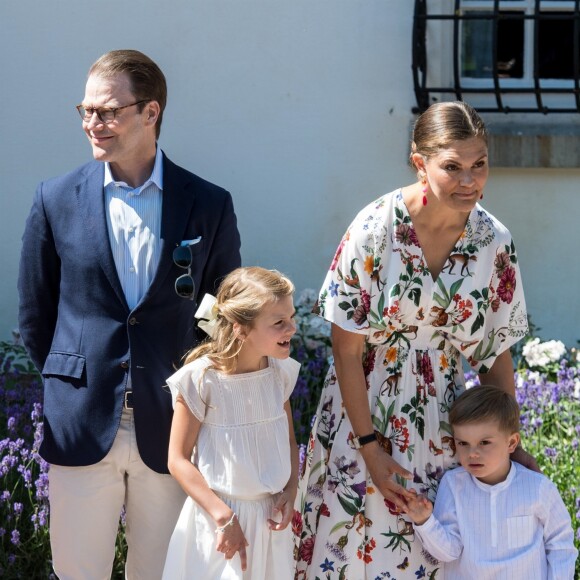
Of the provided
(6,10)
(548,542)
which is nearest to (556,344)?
(548,542)

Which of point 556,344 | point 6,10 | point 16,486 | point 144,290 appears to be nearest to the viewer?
point 144,290

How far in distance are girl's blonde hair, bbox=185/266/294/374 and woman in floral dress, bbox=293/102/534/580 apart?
208mm

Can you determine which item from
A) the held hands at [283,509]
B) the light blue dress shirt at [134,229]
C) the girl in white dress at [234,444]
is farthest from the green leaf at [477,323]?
the light blue dress shirt at [134,229]

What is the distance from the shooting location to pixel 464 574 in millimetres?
3389

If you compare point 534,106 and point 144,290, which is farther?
point 534,106

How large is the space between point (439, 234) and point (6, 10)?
10.6 ft

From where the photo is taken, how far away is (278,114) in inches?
224

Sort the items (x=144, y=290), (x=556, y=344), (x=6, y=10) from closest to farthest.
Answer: (x=144, y=290) → (x=556, y=344) → (x=6, y=10)

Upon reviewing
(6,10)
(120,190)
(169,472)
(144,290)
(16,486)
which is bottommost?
(16,486)

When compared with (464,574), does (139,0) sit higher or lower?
higher

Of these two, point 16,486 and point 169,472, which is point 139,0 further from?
point 169,472

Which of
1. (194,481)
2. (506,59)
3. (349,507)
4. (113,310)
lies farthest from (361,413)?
(506,59)

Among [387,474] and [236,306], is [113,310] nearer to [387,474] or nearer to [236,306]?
[236,306]

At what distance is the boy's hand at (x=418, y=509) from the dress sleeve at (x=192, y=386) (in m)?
A: 0.65
